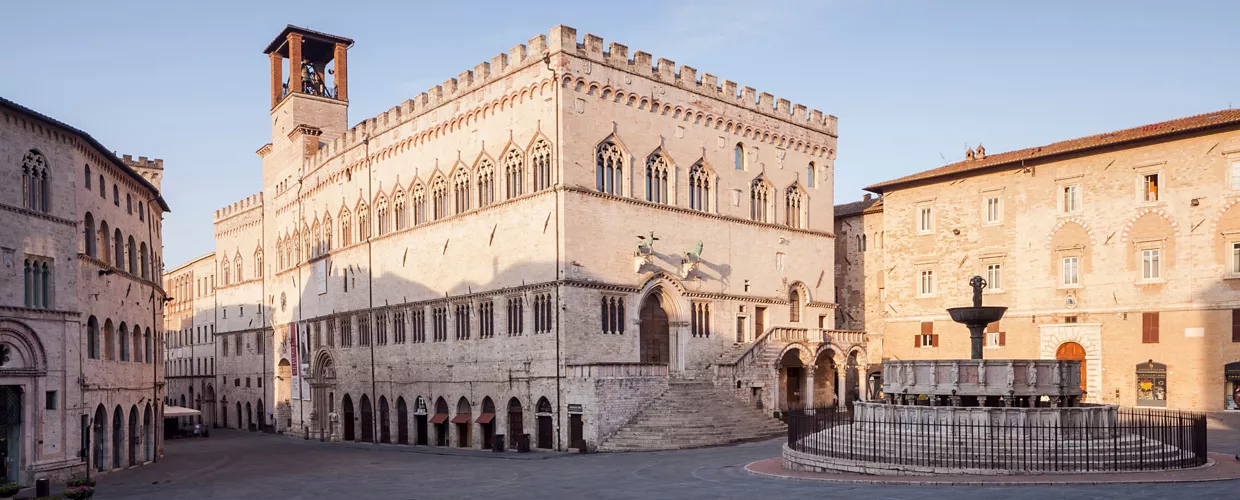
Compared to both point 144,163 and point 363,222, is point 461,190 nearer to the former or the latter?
point 363,222

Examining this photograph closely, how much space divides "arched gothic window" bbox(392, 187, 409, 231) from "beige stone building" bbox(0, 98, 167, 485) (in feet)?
40.4

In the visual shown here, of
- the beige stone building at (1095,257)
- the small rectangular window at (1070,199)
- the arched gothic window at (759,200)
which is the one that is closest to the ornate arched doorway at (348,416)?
the arched gothic window at (759,200)

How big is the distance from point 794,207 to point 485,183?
14.5 meters

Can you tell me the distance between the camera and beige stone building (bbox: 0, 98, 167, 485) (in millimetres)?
28844

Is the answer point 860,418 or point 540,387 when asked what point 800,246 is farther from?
point 860,418

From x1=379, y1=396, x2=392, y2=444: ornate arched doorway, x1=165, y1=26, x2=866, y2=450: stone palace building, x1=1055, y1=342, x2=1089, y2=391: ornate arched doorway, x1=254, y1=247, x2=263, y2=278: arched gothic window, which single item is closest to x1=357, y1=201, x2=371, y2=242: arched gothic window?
x1=165, y1=26, x2=866, y2=450: stone palace building

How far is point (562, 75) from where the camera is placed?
37.6 metres

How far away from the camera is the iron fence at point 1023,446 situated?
74.7ft

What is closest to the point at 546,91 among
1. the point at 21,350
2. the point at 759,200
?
the point at 759,200

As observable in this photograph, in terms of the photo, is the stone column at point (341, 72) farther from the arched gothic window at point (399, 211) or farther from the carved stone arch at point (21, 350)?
the carved stone arch at point (21, 350)

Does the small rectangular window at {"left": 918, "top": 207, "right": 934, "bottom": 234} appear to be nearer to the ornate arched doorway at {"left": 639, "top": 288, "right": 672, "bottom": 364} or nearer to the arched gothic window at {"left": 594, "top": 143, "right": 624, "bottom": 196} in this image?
the ornate arched doorway at {"left": 639, "top": 288, "right": 672, "bottom": 364}

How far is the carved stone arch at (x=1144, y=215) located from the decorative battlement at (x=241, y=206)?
48246mm

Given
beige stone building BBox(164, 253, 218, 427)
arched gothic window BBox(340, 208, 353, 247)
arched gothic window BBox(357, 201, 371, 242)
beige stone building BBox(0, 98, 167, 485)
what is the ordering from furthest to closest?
beige stone building BBox(164, 253, 218, 427) < arched gothic window BBox(340, 208, 353, 247) < arched gothic window BBox(357, 201, 371, 242) < beige stone building BBox(0, 98, 167, 485)

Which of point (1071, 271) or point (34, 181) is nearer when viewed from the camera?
point (34, 181)
